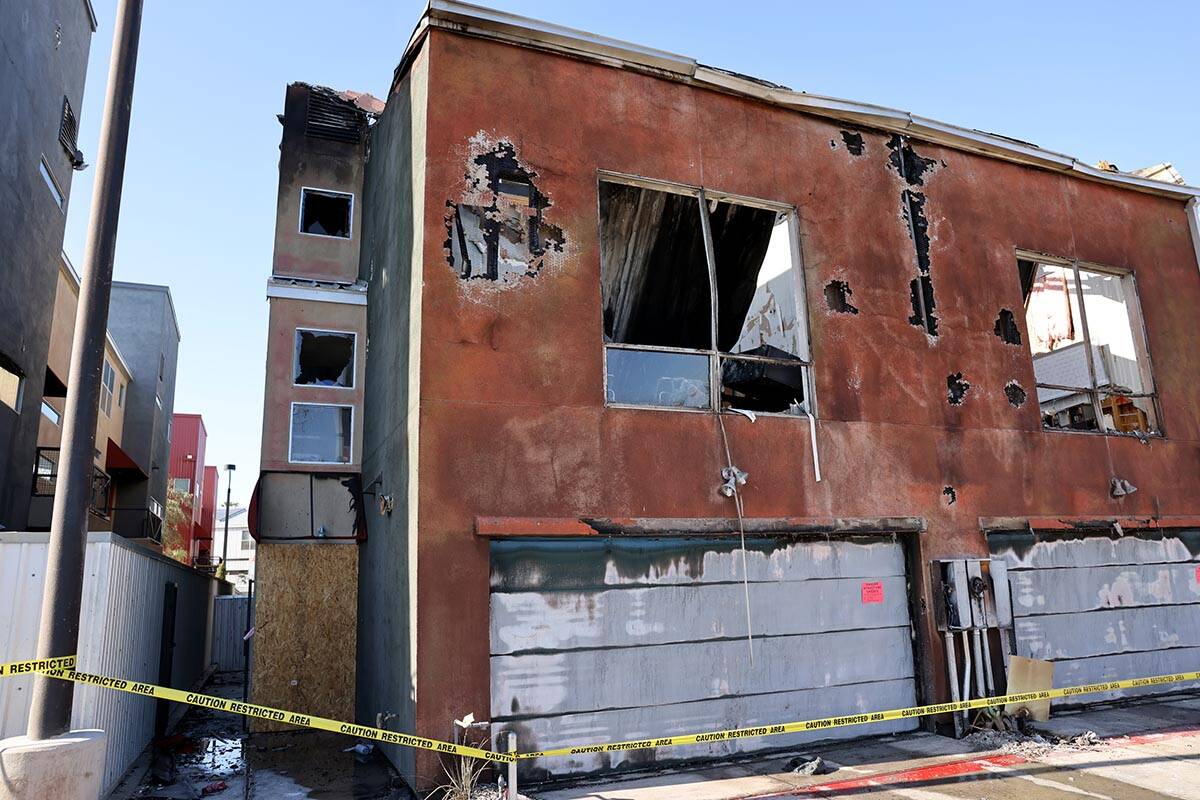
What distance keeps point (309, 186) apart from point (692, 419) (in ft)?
26.4

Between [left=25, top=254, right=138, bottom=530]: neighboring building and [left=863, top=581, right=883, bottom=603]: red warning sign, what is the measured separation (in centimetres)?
1209

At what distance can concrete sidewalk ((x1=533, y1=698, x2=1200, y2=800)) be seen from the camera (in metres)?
6.61

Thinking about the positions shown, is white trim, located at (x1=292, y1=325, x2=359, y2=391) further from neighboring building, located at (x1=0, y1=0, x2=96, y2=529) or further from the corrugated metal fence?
the corrugated metal fence

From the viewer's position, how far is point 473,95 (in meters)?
8.19

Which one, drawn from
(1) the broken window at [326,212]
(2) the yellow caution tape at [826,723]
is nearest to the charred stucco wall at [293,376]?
(1) the broken window at [326,212]

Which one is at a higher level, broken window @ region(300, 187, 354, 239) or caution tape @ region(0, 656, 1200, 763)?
broken window @ region(300, 187, 354, 239)

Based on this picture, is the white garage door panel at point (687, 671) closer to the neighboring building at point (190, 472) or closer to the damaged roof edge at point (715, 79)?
the damaged roof edge at point (715, 79)

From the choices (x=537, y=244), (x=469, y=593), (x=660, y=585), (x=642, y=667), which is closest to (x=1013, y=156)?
(x=537, y=244)

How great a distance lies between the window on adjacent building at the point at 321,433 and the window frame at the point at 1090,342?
31.6 ft

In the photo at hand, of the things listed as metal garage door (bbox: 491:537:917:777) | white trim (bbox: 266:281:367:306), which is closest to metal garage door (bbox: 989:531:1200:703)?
metal garage door (bbox: 491:537:917:777)

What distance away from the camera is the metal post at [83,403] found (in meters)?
4.86

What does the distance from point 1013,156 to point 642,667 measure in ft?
28.6

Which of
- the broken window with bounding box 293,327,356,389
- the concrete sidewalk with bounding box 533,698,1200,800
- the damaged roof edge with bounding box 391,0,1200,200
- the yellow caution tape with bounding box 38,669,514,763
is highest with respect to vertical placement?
the damaged roof edge with bounding box 391,0,1200,200

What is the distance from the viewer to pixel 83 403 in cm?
510
